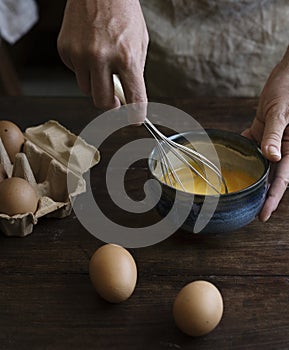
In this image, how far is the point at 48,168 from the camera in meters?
0.88

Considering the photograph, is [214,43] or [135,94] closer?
[135,94]

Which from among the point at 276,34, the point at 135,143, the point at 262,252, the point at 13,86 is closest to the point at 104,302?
the point at 262,252

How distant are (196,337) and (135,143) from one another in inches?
16.8

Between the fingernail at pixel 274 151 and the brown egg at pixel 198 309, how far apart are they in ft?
0.72

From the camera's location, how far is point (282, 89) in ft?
3.00

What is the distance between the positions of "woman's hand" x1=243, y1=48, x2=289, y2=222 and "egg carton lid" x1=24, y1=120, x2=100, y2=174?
0.25 meters

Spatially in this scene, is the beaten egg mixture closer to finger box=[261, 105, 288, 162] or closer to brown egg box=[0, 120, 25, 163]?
finger box=[261, 105, 288, 162]

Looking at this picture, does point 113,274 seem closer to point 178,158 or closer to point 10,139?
point 178,158

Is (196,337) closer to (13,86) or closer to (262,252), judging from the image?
(262,252)

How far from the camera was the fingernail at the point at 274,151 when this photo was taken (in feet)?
2.53

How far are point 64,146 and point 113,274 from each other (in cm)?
32

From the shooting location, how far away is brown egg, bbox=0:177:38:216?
0.76m

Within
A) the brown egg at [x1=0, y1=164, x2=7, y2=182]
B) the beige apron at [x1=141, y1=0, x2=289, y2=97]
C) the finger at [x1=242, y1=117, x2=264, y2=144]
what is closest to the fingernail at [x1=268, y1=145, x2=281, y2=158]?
→ the finger at [x1=242, y1=117, x2=264, y2=144]

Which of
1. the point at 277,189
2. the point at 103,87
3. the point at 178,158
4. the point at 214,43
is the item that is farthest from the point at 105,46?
the point at 214,43
